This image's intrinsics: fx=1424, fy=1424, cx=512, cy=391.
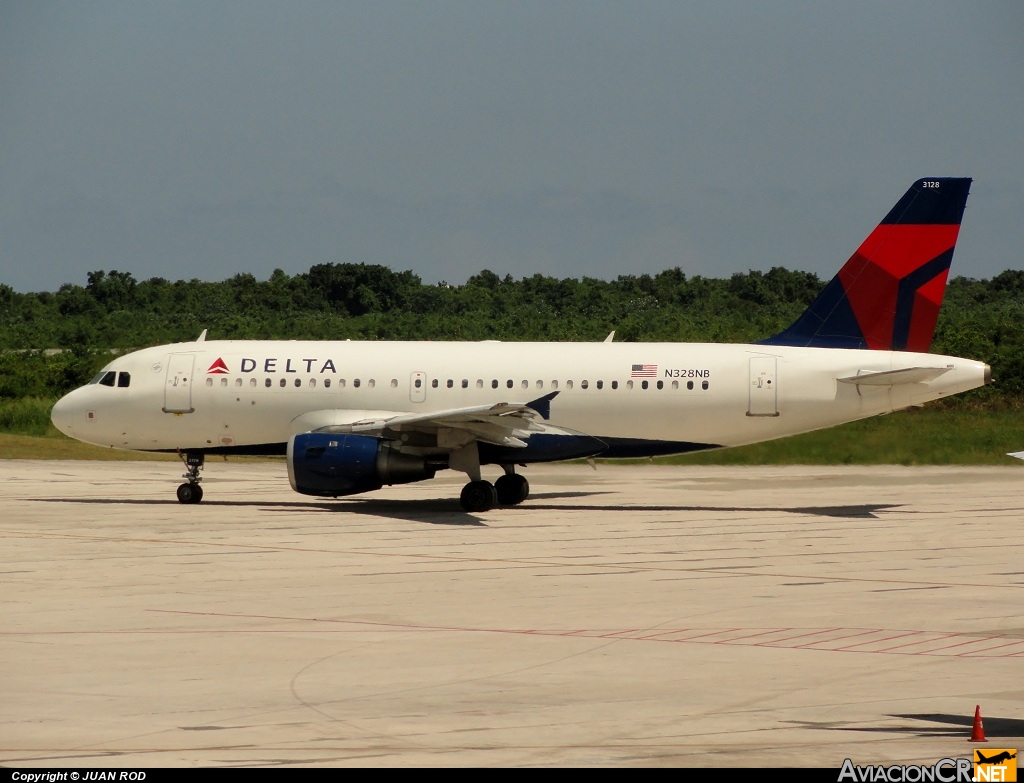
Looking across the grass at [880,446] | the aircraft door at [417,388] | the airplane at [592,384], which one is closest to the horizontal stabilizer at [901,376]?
the airplane at [592,384]

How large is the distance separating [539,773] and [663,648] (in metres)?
5.66

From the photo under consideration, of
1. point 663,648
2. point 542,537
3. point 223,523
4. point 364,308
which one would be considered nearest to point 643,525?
point 542,537

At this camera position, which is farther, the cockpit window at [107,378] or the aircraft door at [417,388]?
the cockpit window at [107,378]

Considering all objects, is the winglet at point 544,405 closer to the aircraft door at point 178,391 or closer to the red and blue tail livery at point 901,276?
the red and blue tail livery at point 901,276

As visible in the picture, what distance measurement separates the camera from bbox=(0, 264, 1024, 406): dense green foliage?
2511 inches

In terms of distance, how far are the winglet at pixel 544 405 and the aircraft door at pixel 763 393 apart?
4487 millimetres

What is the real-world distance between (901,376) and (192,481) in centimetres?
1617

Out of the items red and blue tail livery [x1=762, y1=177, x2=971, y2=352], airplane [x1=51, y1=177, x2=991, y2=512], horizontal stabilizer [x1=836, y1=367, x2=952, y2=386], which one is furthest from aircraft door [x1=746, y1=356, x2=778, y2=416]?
horizontal stabilizer [x1=836, y1=367, x2=952, y2=386]

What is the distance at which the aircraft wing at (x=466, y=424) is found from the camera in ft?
95.6

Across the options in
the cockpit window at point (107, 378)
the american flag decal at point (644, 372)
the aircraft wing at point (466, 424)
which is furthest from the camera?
the cockpit window at point (107, 378)

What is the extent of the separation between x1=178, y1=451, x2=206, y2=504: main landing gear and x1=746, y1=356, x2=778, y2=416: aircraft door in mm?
12670

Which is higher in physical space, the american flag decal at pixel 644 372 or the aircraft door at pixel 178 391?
the american flag decal at pixel 644 372

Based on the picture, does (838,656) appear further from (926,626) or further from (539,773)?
(539,773)

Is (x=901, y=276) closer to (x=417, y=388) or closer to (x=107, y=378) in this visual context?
(x=417, y=388)
